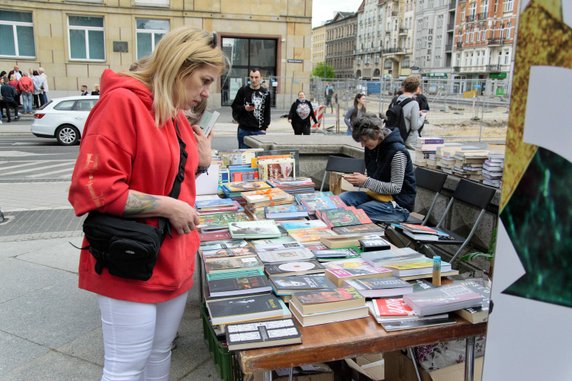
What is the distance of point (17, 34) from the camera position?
23250 mm

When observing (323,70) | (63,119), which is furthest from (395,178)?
(323,70)

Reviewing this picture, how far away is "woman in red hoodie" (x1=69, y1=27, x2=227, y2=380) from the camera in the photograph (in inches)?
63.4

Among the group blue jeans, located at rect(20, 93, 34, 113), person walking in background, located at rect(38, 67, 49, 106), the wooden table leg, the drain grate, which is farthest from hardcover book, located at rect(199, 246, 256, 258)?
person walking in background, located at rect(38, 67, 49, 106)

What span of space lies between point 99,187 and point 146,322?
55 cm

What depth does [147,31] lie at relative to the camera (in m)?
24.6

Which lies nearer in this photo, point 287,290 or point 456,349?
point 287,290

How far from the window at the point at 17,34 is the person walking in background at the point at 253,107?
790 inches

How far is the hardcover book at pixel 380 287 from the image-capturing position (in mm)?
2236

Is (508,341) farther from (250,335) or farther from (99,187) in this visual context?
(99,187)

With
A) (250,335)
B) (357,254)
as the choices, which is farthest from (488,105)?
(250,335)

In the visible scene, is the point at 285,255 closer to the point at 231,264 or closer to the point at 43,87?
the point at 231,264

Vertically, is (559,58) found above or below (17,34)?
below

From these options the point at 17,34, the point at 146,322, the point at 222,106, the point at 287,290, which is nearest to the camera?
the point at 146,322

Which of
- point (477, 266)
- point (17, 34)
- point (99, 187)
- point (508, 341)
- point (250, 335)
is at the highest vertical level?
point (17, 34)
